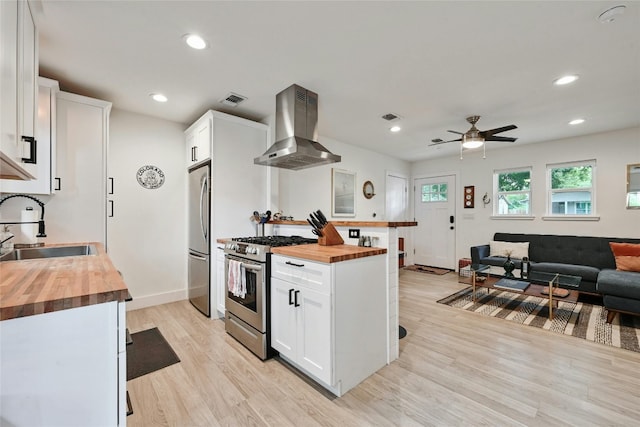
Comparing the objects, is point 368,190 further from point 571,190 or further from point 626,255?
point 626,255

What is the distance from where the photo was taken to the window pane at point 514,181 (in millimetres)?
4949

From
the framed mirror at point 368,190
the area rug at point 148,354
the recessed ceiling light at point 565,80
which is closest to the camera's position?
the area rug at point 148,354

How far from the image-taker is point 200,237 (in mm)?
3332

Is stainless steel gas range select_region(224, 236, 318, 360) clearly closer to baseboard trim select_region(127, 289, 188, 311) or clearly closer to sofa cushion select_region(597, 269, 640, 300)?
baseboard trim select_region(127, 289, 188, 311)

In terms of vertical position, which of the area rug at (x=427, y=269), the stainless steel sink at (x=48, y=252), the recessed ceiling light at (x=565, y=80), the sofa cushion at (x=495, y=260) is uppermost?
the recessed ceiling light at (x=565, y=80)

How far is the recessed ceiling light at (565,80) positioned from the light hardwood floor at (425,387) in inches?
97.4

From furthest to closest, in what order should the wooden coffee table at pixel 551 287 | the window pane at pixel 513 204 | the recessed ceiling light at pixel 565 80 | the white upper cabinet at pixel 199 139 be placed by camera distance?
1. the window pane at pixel 513 204
2. the white upper cabinet at pixel 199 139
3. the wooden coffee table at pixel 551 287
4. the recessed ceiling light at pixel 565 80

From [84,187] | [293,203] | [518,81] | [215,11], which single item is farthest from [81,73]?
[518,81]

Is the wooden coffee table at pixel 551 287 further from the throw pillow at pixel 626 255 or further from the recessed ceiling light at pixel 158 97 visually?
the recessed ceiling light at pixel 158 97

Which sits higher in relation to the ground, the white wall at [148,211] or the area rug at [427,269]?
the white wall at [148,211]

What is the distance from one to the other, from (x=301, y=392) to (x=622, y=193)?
209 inches

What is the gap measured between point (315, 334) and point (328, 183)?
124 inches

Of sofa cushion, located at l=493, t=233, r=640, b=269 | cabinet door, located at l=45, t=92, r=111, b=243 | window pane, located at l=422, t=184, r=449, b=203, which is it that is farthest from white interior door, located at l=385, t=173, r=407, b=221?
cabinet door, located at l=45, t=92, r=111, b=243

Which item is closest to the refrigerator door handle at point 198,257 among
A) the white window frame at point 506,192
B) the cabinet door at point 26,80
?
the cabinet door at point 26,80
